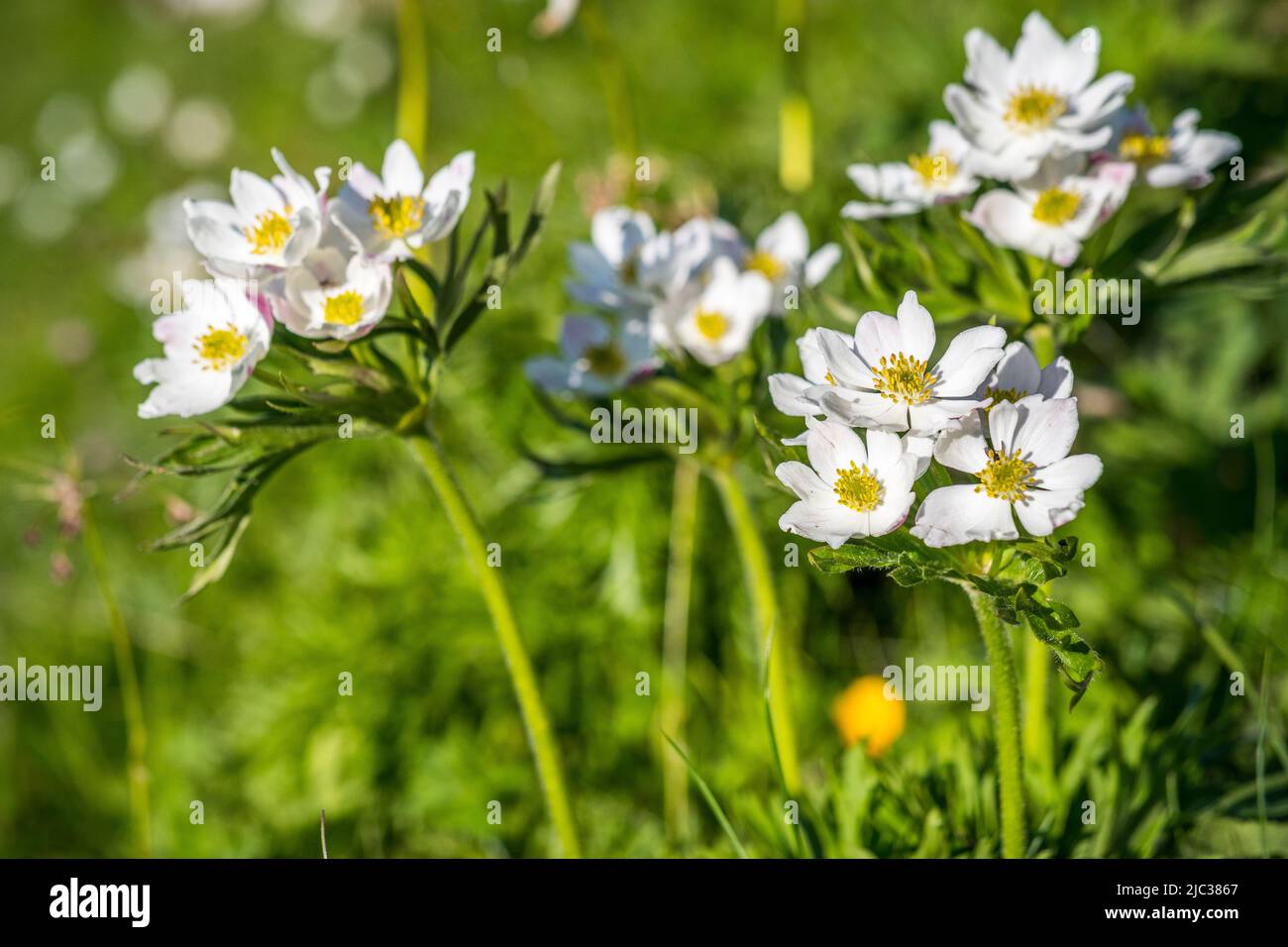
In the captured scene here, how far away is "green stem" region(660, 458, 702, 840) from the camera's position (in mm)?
2131

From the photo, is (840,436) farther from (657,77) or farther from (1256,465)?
(657,77)

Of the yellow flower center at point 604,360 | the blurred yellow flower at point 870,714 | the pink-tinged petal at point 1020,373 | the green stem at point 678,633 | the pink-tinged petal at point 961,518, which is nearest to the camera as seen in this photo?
the pink-tinged petal at point 961,518

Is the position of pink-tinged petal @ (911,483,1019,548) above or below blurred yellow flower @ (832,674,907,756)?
above

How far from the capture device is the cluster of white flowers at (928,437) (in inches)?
44.3

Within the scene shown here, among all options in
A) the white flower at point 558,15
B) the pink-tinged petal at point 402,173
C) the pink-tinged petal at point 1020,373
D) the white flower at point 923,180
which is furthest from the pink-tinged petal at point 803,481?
the white flower at point 558,15

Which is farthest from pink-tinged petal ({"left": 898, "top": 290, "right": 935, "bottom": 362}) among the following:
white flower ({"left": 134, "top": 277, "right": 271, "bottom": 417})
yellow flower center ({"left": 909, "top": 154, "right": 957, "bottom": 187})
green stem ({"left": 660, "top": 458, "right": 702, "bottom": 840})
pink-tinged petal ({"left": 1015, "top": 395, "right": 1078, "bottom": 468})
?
green stem ({"left": 660, "top": 458, "right": 702, "bottom": 840})

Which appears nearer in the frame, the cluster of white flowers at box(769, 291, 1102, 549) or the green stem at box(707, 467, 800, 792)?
the cluster of white flowers at box(769, 291, 1102, 549)

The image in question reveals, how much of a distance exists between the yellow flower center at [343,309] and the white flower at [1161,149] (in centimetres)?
101

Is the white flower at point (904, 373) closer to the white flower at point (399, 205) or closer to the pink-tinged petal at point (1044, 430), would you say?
the pink-tinged petal at point (1044, 430)

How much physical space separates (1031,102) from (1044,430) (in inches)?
19.8

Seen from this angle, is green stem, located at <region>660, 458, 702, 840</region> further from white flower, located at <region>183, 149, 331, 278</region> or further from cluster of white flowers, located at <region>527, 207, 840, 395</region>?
white flower, located at <region>183, 149, 331, 278</region>

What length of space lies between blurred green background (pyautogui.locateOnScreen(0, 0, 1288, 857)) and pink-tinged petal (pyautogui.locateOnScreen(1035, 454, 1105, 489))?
20.4 inches

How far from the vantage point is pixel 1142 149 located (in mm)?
1535
